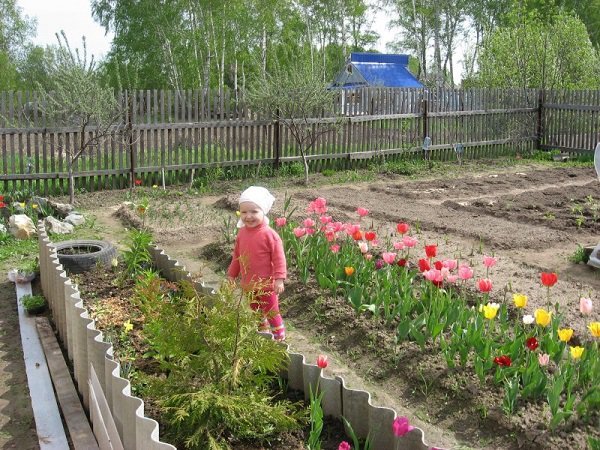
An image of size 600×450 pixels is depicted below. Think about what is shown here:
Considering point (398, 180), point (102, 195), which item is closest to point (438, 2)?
point (398, 180)

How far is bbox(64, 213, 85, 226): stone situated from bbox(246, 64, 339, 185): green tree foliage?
4590 mm

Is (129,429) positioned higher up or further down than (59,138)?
further down

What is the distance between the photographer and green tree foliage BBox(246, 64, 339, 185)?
12.7 metres

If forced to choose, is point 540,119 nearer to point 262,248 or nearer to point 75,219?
point 75,219

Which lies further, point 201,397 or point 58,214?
point 58,214

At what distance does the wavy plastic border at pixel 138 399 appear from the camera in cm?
286

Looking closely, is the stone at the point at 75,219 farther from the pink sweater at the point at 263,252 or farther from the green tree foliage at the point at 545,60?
the green tree foliage at the point at 545,60

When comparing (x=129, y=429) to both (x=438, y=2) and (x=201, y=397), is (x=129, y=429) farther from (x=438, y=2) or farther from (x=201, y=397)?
(x=438, y=2)

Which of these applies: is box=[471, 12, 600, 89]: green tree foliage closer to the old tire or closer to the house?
the house

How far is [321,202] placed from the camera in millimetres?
6031

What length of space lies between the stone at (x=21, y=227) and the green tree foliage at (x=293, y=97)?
5.45 metres

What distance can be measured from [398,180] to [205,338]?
1075 cm

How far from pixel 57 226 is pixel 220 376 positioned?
591cm

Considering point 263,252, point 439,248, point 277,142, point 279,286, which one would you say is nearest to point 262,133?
point 277,142
